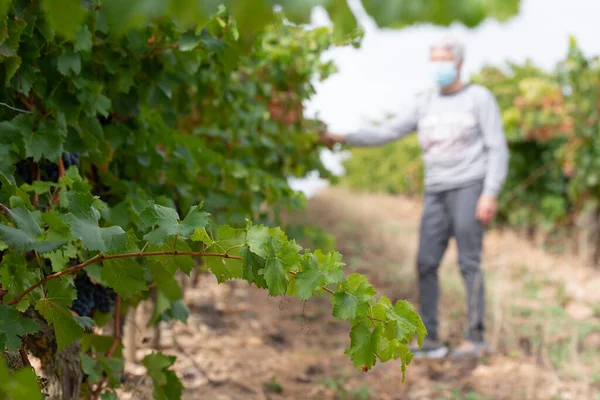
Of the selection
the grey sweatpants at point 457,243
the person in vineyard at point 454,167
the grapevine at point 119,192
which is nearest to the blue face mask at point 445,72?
the person in vineyard at point 454,167

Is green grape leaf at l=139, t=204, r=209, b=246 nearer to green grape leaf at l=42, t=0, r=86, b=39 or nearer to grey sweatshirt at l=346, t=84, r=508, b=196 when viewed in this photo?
green grape leaf at l=42, t=0, r=86, b=39

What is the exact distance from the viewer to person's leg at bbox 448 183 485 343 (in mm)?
4172

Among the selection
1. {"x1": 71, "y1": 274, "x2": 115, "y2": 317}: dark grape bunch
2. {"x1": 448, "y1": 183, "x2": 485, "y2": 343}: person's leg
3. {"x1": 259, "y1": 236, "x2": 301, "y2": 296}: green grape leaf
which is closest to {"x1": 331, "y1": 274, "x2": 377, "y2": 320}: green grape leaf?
{"x1": 259, "y1": 236, "x2": 301, "y2": 296}: green grape leaf

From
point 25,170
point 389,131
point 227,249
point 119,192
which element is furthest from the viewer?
point 389,131

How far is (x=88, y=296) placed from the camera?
6.70 ft

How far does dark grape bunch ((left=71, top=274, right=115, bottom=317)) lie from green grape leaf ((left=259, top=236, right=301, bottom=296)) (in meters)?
0.92

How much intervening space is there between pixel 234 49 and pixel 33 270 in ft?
3.27

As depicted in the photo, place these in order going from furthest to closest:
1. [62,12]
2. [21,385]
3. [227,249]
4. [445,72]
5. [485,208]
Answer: [445,72]
[485,208]
[227,249]
[21,385]
[62,12]

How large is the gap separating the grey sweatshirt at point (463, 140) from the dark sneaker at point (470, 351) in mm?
1058

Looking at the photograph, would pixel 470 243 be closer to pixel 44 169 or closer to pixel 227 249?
pixel 44 169

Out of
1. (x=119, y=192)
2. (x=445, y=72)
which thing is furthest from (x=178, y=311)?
(x=445, y=72)

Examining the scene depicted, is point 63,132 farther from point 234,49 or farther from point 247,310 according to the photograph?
point 247,310

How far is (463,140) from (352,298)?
3061 mm

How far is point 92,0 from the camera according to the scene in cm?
162
